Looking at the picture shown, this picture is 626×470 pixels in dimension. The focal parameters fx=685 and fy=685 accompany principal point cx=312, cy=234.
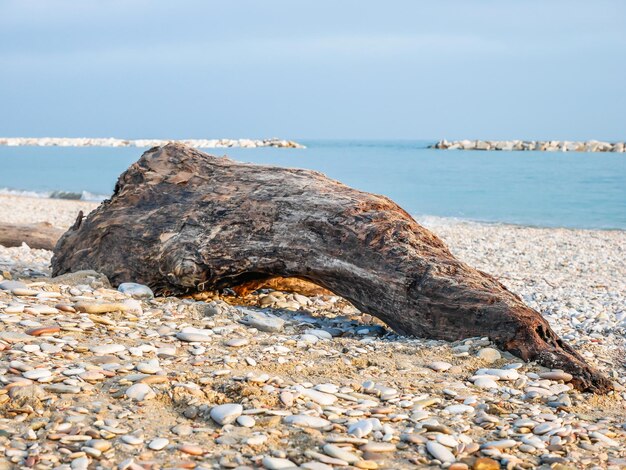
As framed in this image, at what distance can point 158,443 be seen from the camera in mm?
3180

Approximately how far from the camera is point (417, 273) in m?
5.48

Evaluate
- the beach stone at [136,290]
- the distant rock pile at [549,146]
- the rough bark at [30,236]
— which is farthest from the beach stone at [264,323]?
the distant rock pile at [549,146]

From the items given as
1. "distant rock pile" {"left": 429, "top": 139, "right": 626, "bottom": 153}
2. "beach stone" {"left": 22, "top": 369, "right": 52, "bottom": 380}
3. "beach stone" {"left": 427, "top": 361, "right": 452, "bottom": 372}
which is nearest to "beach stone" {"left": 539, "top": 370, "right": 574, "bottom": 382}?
"beach stone" {"left": 427, "top": 361, "right": 452, "bottom": 372}

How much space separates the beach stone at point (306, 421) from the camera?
3.46 metres

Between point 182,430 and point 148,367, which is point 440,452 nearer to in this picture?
point 182,430

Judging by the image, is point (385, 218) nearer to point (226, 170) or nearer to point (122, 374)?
point (226, 170)

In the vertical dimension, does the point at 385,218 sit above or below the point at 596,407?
above

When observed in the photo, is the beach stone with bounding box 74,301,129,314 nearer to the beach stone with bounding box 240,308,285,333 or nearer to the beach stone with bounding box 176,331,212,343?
the beach stone with bounding box 176,331,212,343

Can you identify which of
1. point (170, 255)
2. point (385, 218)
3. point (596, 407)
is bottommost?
point (596, 407)

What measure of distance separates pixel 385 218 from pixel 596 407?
232 centimetres

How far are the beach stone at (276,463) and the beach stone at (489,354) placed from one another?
86.5 inches

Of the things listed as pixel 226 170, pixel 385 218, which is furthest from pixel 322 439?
pixel 226 170

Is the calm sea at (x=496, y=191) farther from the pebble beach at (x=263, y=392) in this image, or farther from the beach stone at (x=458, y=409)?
the beach stone at (x=458, y=409)

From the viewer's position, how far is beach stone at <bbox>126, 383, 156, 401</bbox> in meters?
3.67
